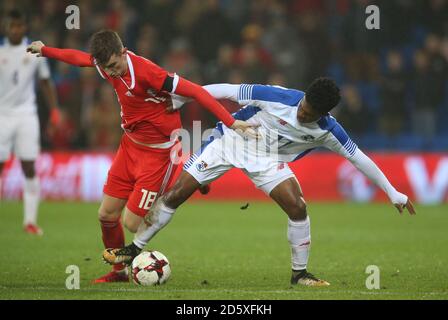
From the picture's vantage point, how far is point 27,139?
1166 centimetres

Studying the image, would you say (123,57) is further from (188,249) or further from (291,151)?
(188,249)

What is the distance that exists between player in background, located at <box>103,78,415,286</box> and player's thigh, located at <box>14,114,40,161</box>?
14.2 feet

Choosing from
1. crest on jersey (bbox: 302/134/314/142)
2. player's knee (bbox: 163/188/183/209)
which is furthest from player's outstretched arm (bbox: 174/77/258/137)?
player's knee (bbox: 163/188/183/209)

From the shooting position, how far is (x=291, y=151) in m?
7.84

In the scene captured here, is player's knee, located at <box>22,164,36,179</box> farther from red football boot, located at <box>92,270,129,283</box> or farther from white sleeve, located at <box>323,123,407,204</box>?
white sleeve, located at <box>323,123,407,204</box>

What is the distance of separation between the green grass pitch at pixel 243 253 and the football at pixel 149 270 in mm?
107

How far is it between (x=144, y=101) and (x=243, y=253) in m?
3.06

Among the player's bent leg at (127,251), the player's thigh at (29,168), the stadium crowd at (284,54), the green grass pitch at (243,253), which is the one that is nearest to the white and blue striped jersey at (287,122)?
the green grass pitch at (243,253)

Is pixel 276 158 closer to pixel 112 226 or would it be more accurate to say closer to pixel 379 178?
pixel 379 178

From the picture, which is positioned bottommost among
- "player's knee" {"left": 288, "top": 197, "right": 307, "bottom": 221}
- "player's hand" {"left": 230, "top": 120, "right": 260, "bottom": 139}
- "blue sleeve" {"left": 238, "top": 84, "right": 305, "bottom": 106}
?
"player's knee" {"left": 288, "top": 197, "right": 307, "bottom": 221}

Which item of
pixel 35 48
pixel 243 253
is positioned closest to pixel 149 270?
pixel 35 48

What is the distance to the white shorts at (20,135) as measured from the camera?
11609mm

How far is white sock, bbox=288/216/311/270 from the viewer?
299 inches

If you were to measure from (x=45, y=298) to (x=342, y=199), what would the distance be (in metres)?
10.8
